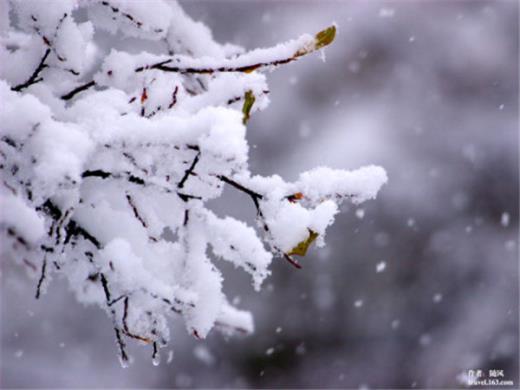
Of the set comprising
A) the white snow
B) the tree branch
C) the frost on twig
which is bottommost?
the frost on twig

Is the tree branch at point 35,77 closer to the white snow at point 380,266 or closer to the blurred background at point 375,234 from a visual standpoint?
the blurred background at point 375,234

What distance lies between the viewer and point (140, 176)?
49.4 inches

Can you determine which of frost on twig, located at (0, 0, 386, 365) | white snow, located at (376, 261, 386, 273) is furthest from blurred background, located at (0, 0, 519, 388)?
frost on twig, located at (0, 0, 386, 365)

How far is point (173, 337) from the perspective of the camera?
8602 millimetres

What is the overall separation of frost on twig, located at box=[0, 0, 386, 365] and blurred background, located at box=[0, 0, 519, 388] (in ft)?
23.9

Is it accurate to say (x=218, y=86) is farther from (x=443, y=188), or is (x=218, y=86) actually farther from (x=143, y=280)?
(x=443, y=188)

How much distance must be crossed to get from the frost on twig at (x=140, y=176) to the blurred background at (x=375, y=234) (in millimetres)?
7282

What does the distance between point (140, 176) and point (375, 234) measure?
8555mm

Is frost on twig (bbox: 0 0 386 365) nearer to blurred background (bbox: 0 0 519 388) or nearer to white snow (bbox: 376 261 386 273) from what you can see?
blurred background (bbox: 0 0 519 388)

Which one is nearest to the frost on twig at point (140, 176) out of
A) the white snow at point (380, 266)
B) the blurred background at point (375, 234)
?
the blurred background at point (375, 234)

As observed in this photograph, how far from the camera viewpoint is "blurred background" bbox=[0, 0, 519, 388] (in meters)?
8.62

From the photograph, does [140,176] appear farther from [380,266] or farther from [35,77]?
[380,266]

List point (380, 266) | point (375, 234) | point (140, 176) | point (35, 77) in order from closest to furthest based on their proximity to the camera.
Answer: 1. point (140, 176)
2. point (35, 77)
3. point (380, 266)
4. point (375, 234)

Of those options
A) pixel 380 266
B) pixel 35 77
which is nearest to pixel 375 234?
pixel 380 266
